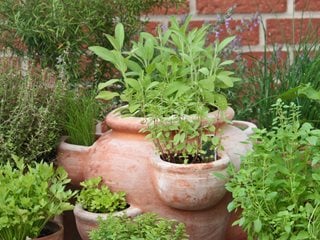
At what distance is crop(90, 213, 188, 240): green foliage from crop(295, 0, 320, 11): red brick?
41.3 inches

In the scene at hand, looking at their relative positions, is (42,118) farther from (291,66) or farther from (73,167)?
(291,66)

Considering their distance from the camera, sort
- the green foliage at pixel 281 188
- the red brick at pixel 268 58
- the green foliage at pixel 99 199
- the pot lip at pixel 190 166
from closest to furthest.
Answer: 1. the green foliage at pixel 281 188
2. the pot lip at pixel 190 166
3. the green foliage at pixel 99 199
4. the red brick at pixel 268 58

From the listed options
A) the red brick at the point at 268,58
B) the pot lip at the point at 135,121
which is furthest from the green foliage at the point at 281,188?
the red brick at the point at 268,58

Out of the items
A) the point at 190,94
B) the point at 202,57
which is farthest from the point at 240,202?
the point at 202,57

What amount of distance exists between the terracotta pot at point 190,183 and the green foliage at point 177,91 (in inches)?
2.1

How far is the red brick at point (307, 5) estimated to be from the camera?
2.37m

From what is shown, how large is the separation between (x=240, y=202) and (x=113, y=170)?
0.30 m

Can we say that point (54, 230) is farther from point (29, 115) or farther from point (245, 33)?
point (245, 33)

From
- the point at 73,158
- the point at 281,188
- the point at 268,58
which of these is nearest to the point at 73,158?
the point at 73,158

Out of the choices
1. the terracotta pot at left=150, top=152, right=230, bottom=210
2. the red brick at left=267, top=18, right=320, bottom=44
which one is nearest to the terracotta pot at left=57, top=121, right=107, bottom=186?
the terracotta pot at left=150, top=152, right=230, bottom=210

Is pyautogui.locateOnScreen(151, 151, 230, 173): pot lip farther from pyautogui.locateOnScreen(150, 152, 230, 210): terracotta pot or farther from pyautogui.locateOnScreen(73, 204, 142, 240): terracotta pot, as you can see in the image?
pyautogui.locateOnScreen(73, 204, 142, 240): terracotta pot

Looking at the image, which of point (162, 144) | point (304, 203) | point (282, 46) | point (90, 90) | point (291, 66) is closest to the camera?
point (304, 203)

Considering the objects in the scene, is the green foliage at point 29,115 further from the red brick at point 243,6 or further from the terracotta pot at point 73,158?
the red brick at point 243,6

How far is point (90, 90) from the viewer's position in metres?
1.95
